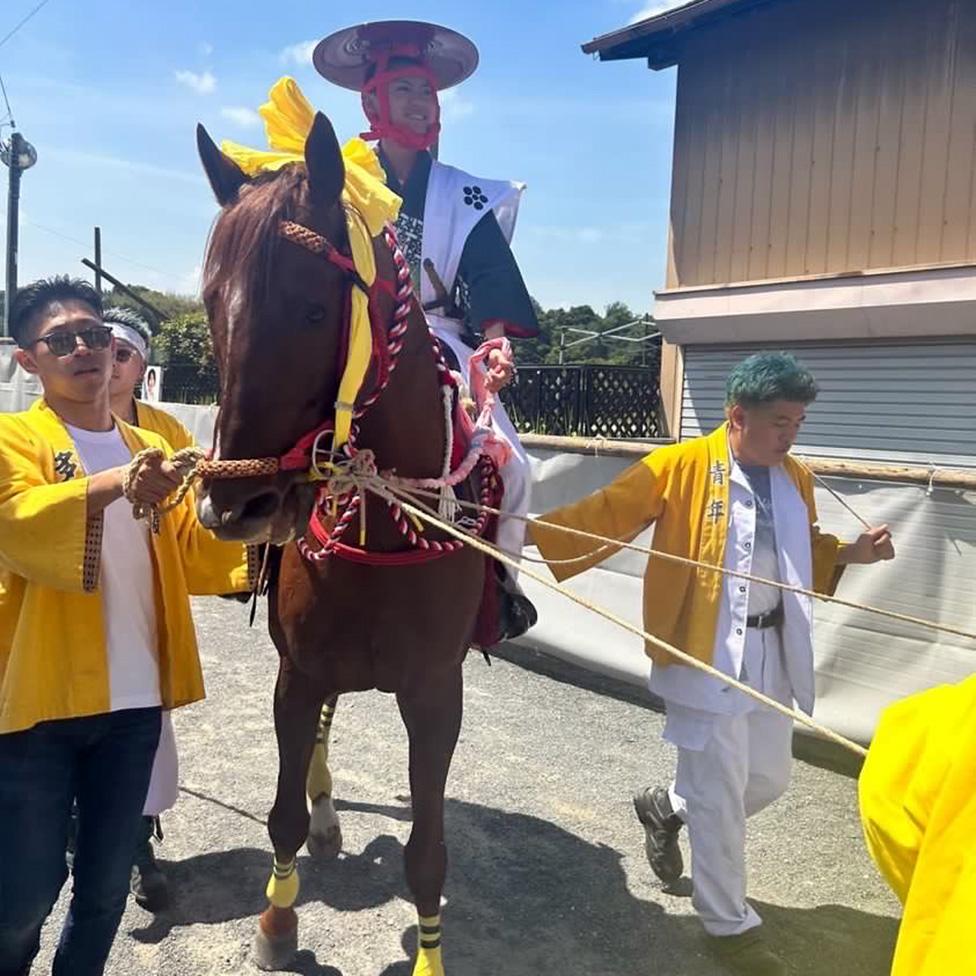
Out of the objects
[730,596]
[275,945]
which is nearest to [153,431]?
[275,945]

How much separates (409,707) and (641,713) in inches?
108

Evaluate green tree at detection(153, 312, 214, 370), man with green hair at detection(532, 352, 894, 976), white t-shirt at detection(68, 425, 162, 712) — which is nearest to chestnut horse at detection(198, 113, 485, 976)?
white t-shirt at detection(68, 425, 162, 712)

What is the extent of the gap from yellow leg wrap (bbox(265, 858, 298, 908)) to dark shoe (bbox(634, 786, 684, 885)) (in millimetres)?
1321

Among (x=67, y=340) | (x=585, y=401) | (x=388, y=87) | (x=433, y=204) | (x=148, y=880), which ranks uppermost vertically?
(x=388, y=87)

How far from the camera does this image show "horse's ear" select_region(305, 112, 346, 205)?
6.30 feet

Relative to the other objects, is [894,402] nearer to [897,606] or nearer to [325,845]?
[897,606]

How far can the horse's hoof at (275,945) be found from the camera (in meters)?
2.64

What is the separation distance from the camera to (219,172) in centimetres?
209

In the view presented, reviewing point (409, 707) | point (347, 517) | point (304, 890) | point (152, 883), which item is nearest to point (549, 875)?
point (304, 890)

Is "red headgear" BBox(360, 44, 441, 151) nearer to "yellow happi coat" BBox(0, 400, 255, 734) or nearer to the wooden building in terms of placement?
"yellow happi coat" BBox(0, 400, 255, 734)

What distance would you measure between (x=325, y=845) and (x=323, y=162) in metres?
2.53

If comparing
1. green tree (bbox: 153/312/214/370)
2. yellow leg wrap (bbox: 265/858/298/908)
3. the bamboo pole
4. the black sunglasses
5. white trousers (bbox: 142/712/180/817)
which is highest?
green tree (bbox: 153/312/214/370)

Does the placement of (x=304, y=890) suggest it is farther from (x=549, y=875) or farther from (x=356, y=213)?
(x=356, y=213)

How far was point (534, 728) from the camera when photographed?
4617mm
